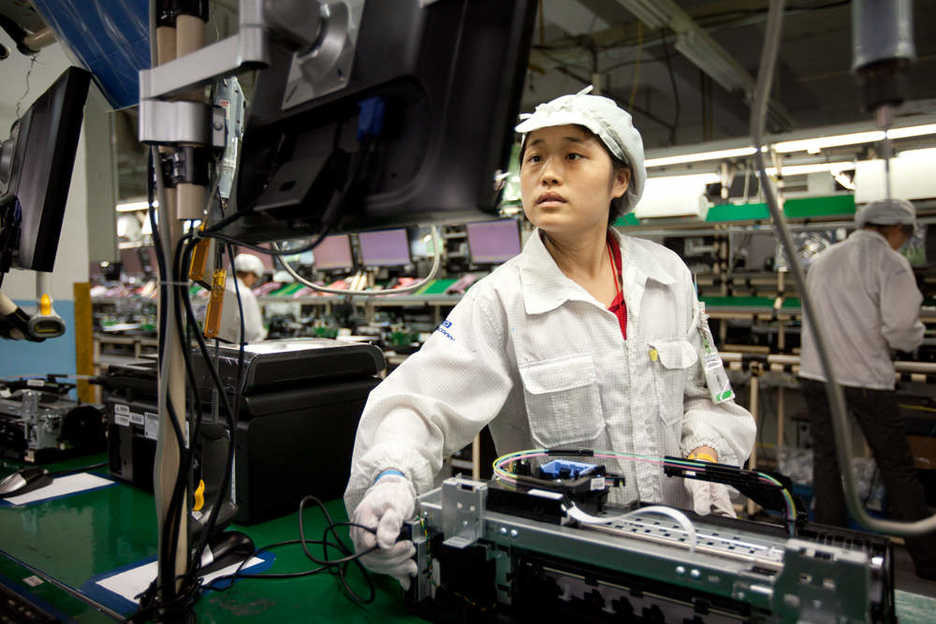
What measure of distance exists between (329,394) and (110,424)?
0.61 meters

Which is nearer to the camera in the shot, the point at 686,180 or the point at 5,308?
the point at 5,308

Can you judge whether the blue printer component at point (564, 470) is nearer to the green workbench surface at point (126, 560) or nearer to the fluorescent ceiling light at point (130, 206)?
the green workbench surface at point (126, 560)

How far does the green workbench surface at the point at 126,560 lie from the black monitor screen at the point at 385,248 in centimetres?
389

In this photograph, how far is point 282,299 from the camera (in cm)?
604

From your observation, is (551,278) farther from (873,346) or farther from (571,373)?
(873,346)

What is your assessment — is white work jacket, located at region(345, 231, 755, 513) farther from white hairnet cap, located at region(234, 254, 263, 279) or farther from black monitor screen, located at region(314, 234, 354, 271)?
black monitor screen, located at region(314, 234, 354, 271)

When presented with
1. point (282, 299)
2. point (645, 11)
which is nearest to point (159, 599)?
point (645, 11)

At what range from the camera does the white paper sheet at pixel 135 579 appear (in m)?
0.98

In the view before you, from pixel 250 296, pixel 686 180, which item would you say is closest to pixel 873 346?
pixel 686 180

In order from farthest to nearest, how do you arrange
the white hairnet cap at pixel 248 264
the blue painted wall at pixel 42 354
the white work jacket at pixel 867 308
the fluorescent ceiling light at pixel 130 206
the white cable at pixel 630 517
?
the fluorescent ceiling light at pixel 130 206 < the white hairnet cap at pixel 248 264 < the white work jacket at pixel 867 308 < the blue painted wall at pixel 42 354 < the white cable at pixel 630 517

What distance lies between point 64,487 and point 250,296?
348 cm

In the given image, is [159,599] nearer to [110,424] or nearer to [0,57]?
[110,424]

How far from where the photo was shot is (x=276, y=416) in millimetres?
1334

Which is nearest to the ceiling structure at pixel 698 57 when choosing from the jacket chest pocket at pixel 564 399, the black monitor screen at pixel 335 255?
the black monitor screen at pixel 335 255
